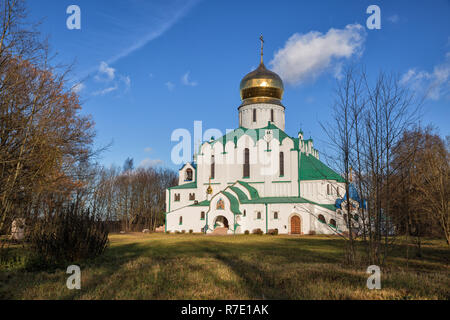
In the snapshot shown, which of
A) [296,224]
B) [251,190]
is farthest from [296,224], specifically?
[251,190]

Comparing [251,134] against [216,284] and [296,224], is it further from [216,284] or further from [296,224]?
[216,284]

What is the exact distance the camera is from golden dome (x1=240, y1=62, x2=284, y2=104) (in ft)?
133

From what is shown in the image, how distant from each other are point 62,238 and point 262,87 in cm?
3333

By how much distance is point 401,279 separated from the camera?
753 centimetres

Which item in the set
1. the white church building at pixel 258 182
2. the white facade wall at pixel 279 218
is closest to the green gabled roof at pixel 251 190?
the white church building at pixel 258 182

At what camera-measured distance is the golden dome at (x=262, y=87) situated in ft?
133

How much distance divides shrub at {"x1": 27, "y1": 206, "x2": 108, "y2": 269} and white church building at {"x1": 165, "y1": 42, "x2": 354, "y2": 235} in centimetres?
2193

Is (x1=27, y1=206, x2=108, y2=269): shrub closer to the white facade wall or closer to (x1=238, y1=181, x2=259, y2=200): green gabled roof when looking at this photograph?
the white facade wall

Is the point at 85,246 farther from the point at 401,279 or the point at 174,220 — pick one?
the point at 174,220

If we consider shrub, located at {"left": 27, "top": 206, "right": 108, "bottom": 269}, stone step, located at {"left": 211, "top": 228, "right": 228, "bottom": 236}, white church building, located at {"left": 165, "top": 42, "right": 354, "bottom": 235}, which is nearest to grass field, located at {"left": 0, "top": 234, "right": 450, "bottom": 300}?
shrub, located at {"left": 27, "top": 206, "right": 108, "bottom": 269}

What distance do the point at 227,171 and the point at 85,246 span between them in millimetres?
27364

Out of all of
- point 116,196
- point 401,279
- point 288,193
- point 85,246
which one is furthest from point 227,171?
point 401,279

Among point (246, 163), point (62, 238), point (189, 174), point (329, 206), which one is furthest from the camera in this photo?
point (189, 174)

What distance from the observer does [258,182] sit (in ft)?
120
